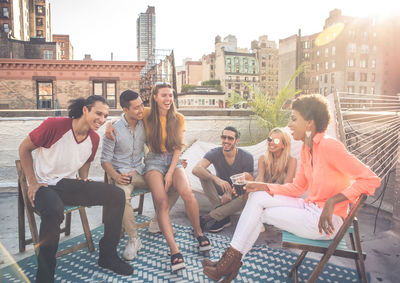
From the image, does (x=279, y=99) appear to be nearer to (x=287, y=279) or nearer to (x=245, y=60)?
(x=287, y=279)

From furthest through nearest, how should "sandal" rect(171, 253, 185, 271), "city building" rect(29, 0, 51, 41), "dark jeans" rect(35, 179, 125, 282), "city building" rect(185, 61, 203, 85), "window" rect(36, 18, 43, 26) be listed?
"city building" rect(185, 61, 203, 85) → "window" rect(36, 18, 43, 26) → "city building" rect(29, 0, 51, 41) → "sandal" rect(171, 253, 185, 271) → "dark jeans" rect(35, 179, 125, 282)

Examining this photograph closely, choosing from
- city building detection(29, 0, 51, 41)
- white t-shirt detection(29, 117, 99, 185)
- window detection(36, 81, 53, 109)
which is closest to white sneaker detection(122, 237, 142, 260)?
white t-shirt detection(29, 117, 99, 185)

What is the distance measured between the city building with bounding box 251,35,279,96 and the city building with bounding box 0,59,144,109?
49.2 m

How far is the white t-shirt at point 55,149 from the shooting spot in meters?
2.28

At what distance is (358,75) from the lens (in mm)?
45250

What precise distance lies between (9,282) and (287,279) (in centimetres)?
197

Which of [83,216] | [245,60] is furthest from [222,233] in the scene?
[245,60]

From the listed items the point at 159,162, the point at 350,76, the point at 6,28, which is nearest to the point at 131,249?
the point at 159,162

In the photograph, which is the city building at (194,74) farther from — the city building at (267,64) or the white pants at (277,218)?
the white pants at (277,218)

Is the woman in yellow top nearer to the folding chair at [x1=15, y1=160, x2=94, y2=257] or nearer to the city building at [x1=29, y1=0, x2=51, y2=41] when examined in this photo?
the folding chair at [x1=15, y1=160, x2=94, y2=257]

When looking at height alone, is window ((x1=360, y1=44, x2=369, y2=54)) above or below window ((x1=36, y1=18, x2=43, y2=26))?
below

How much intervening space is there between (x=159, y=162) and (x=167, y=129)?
319 millimetres

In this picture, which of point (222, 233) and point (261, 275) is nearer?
point (261, 275)

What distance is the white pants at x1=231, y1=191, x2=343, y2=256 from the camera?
1803 millimetres
